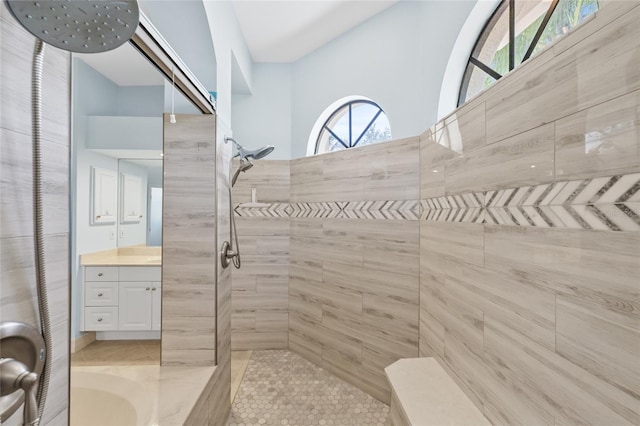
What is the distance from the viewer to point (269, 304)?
10.2 ft

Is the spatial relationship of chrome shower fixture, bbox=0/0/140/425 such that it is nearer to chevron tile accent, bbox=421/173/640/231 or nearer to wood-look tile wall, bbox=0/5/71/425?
wood-look tile wall, bbox=0/5/71/425

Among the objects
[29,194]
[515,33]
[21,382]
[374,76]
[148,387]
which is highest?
[374,76]

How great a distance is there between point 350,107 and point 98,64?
2.26m

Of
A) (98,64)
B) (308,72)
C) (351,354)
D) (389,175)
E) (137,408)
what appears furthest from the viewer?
(308,72)

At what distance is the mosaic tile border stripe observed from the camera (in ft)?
2.56

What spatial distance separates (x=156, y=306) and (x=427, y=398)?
5.00 feet

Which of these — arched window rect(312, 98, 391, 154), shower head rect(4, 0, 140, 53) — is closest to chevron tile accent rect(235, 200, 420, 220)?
arched window rect(312, 98, 391, 154)

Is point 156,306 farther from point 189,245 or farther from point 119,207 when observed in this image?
point 119,207

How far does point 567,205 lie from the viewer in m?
0.95

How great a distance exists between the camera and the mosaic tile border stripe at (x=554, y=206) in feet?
2.56

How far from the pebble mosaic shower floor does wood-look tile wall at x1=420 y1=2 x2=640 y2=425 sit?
909mm

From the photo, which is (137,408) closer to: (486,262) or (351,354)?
(351,354)

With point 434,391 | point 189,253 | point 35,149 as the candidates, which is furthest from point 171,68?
point 434,391

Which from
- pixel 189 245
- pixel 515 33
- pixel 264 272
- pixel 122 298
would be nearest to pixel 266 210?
pixel 264 272
